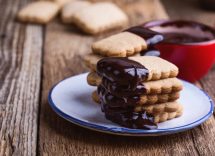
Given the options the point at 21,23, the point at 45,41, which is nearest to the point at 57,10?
the point at 21,23

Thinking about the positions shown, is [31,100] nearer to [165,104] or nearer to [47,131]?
[47,131]

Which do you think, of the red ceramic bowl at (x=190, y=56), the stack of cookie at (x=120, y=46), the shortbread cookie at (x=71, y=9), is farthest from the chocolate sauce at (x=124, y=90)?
the shortbread cookie at (x=71, y=9)

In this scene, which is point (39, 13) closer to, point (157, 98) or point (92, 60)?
point (92, 60)

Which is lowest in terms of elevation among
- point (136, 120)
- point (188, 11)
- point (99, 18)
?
point (188, 11)

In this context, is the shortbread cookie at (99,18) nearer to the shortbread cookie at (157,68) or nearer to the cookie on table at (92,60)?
the cookie on table at (92,60)

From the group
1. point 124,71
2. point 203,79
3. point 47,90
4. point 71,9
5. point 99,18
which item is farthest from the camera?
point 71,9

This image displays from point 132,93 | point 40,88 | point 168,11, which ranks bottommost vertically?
point 168,11

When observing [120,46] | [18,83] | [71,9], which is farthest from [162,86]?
[71,9]
